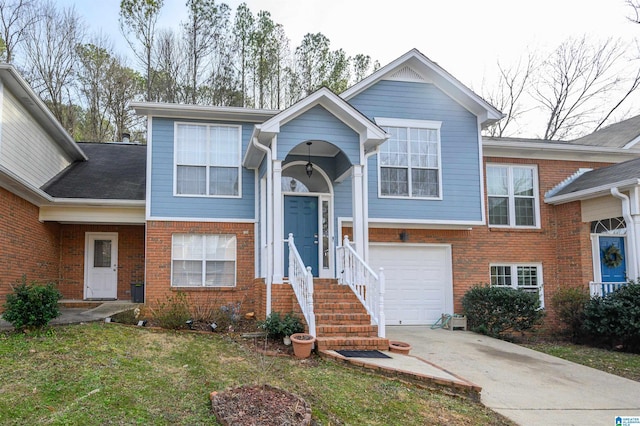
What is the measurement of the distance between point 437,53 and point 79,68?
1715 centimetres

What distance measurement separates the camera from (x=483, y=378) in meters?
6.50

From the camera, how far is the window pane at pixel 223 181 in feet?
35.3

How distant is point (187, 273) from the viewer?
10.5 metres

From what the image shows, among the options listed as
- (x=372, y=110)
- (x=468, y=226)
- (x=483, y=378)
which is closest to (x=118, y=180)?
(x=372, y=110)

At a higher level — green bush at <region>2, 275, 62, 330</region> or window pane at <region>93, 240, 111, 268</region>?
window pane at <region>93, 240, 111, 268</region>

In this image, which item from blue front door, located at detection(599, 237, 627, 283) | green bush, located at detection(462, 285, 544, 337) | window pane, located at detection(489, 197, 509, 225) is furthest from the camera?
window pane, located at detection(489, 197, 509, 225)

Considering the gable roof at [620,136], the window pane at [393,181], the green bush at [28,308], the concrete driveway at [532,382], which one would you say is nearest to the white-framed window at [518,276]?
the concrete driveway at [532,382]

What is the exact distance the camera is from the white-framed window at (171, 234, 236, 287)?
34.4ft

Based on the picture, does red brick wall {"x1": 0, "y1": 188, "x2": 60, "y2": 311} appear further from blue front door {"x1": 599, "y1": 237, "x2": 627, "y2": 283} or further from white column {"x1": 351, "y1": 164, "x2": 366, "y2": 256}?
blue front door {"x1": 599, "y1": 237, "x2": 627, "y2": 283}

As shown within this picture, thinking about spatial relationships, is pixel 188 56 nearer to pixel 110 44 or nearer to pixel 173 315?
pixel 110 44

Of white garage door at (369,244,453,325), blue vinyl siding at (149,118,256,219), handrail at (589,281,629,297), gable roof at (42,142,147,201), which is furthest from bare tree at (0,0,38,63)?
handrail at (589,281,629,297)

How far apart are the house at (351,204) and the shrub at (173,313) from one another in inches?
10.7

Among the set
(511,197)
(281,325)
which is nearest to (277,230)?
(281,325)

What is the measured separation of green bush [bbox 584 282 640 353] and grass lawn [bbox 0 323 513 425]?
6.27 meters
